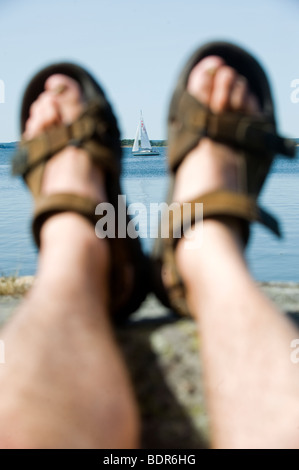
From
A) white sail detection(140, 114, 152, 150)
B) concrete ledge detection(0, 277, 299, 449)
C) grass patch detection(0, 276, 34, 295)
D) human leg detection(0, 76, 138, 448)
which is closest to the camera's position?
human leg detection(0, 76, 138, 448)

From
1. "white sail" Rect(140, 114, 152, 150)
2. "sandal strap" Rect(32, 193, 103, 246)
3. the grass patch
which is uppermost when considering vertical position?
"sandal strap" Rect(32, 193, 103, 246)

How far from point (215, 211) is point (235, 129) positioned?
45 centimetres

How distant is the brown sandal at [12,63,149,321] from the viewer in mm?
1381

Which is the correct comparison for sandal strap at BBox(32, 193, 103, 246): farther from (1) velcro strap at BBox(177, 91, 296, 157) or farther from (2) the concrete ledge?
(1) velcro strap at BBox(177, 91, 296, 157)

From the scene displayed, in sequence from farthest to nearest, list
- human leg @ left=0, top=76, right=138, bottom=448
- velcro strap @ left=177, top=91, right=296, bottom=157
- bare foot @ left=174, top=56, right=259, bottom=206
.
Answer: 1. velcro strap @ left=177, top=91, right=296, bottom=157
2. bare foot @ left=174, top=56, right=259, bottom=206
3. human leg @ left=0, top=76, right=138, bottom=448

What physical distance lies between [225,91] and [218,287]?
33.9 inches

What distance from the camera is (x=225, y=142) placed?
164 centimetres

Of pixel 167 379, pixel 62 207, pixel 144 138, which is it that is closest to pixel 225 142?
pixel 62 207

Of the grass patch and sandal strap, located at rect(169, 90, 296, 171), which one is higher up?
sandal strap, located at rect(169, 90, 296, 171)

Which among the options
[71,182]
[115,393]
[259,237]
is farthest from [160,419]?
[259,237]

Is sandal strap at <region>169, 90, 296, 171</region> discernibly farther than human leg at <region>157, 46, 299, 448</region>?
Yes

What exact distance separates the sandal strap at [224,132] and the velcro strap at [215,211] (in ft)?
1.12

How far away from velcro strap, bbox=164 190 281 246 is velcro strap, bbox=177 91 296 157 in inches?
13.8

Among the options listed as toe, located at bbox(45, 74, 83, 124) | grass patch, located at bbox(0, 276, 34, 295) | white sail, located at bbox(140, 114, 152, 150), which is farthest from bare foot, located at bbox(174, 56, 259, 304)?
white sail, located at bbox(140, 114, 152, 150)
